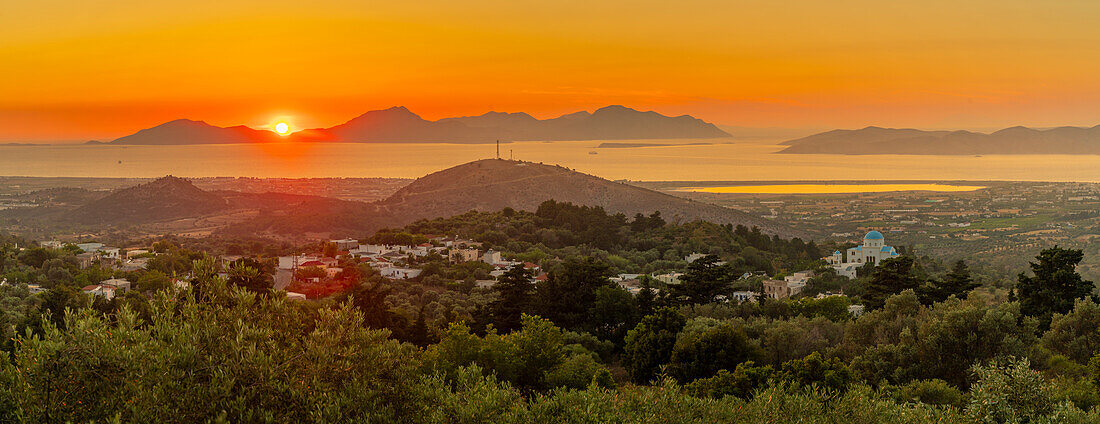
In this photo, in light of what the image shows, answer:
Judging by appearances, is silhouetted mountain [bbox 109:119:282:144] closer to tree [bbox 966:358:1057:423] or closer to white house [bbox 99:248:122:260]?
white house [bbox 99:248:122:260]

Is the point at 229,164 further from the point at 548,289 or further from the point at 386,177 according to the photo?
the point at 548,289

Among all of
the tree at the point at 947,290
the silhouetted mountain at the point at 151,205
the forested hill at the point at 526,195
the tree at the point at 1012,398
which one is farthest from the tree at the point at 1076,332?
the silhouetted mountain at the point at 151,205

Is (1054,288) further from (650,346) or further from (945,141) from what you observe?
(945,141)

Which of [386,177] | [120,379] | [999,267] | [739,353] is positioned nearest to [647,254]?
[999,267]

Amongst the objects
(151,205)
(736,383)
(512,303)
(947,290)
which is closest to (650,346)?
(736,383)

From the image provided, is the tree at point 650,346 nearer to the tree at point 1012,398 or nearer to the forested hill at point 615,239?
the tree at point 1012,398
